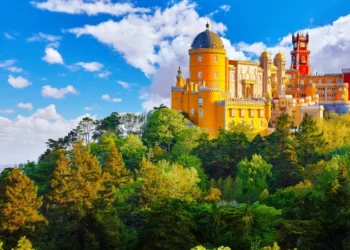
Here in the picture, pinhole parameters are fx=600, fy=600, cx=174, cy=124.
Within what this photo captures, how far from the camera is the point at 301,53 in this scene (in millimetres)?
109812

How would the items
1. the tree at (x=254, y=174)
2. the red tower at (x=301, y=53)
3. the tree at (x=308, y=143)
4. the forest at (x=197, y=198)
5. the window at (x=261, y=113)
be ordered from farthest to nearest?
the red tower at (x=301, y=53) → the window at (x=261, y=113) → the tree at (x=308, y=143) → the tree at (x=254, y=174) → the forest at (x=197, y=198)

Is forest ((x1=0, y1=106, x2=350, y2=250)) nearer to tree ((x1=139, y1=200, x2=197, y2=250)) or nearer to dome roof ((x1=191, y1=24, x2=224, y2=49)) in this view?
tree ((x1=139, y1=200, x2=197, y2=250))

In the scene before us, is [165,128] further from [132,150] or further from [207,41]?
[207,41]

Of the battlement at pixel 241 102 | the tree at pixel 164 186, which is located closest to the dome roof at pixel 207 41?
the battlement at pixel 241 102

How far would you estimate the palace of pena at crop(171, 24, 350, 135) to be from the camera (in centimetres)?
7388

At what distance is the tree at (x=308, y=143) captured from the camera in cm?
5450

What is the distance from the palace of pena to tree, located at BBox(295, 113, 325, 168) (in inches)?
679

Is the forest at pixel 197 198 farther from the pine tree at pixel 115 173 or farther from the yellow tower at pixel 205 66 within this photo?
the yellow tower at pixel 205 66

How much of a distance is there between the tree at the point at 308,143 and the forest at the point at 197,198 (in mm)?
96

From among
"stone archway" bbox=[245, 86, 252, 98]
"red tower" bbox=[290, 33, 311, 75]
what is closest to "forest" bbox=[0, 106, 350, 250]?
"stone archway" bbox=[245, 86, 252, 98]

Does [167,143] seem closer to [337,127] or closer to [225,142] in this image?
[225,142]

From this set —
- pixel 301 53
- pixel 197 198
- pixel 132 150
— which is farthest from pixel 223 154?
pixel 301 53

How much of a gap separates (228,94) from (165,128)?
1159 centimetres

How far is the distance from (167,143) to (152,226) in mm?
32858
